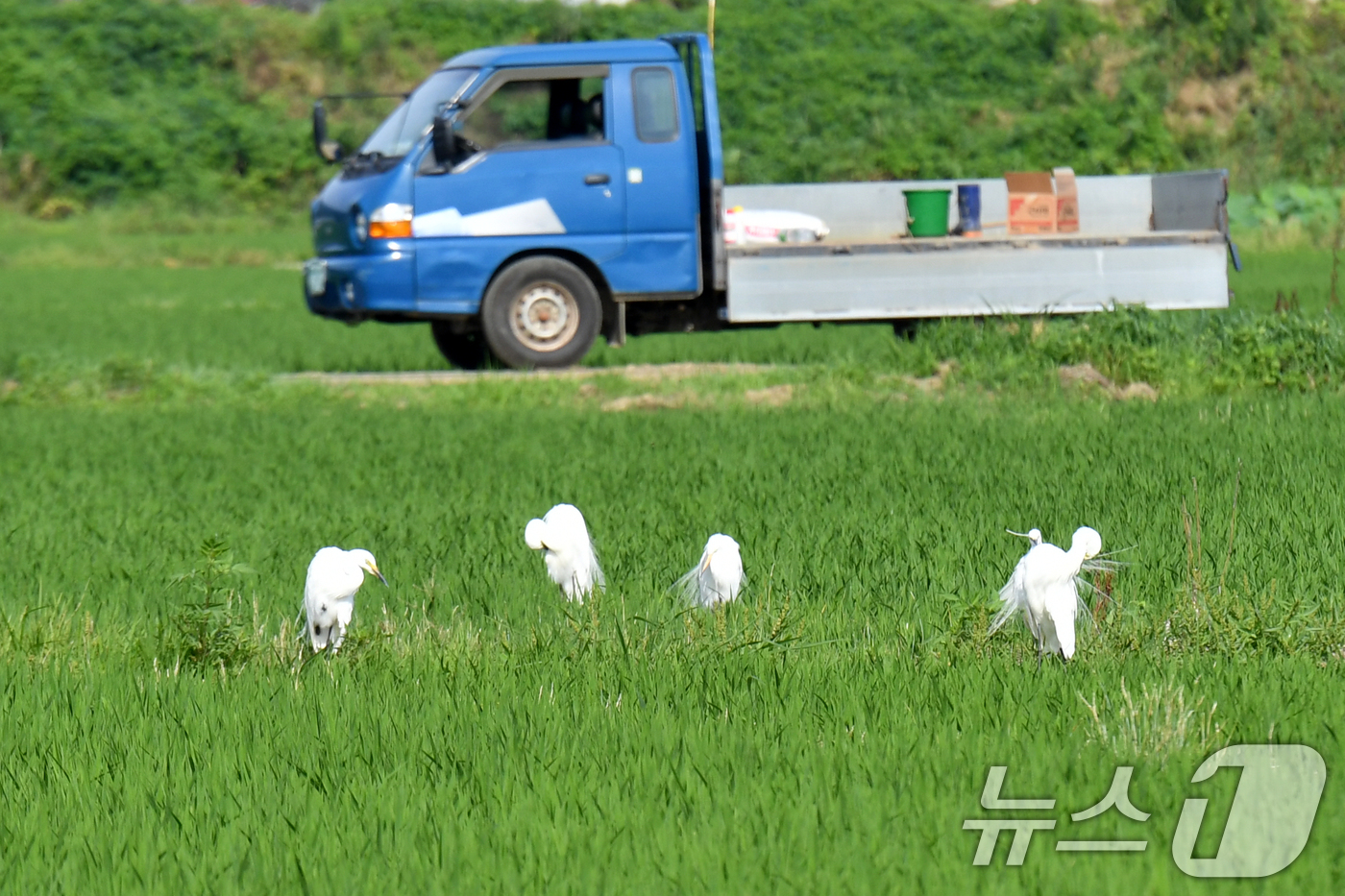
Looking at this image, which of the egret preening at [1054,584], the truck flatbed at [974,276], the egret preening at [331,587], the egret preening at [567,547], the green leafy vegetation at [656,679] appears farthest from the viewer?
the truck flatbed at [974,276]

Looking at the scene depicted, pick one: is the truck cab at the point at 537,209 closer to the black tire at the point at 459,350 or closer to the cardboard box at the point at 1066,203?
the black tire at the point at 459,350

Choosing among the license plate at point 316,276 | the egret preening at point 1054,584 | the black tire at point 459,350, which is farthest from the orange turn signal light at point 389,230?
the egret preening at point 1054,584

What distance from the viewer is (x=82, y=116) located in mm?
46188

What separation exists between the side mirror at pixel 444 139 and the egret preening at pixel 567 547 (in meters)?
7.32

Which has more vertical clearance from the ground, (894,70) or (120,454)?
(894,70)

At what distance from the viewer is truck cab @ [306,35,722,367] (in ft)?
40.4

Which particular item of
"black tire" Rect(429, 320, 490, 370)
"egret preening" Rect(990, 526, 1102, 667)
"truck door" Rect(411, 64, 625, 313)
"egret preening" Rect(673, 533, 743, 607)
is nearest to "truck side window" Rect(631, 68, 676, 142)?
"truck door" Rect(411, 64, 625, 313)

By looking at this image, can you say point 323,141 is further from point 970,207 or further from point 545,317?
point 970,207

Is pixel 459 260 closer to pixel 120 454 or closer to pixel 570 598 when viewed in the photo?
pixel 120 454

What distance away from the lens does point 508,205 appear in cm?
1238

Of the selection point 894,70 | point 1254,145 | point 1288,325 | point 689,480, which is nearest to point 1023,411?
point 1288,325

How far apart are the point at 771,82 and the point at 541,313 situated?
113 ft

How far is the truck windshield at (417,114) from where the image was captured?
12484mm

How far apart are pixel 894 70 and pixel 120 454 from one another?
38.1m
